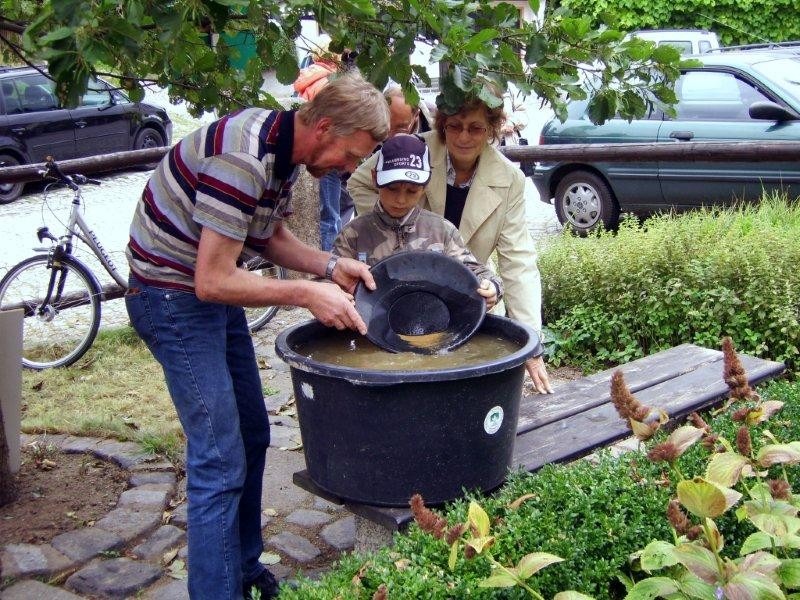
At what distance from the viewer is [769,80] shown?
32.3 ft

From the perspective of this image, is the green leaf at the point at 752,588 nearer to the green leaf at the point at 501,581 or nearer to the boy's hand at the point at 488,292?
the green leaf at the point at 501,581

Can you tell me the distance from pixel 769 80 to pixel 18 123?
35.2 feet

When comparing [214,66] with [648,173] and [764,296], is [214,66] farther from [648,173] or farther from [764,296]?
[648,173]

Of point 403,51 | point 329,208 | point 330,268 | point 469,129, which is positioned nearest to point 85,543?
point 330,268

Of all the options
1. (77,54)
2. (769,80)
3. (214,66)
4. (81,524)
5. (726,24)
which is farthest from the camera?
(726,24)

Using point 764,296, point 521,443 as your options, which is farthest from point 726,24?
point 521,443

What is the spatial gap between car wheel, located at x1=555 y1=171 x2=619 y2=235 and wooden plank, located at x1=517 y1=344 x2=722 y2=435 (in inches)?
229

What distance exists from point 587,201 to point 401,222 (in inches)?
289

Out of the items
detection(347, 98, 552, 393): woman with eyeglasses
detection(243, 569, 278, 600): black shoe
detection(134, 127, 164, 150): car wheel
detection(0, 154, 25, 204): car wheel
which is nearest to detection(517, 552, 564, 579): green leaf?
detection(243, 569, 278, 600): black shoe

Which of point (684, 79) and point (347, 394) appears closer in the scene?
point (347, 394)

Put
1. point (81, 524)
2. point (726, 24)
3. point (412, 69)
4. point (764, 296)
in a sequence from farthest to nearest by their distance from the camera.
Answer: point (726, 24) → point (764, 296) → point (81, 524) → point (412, 69)

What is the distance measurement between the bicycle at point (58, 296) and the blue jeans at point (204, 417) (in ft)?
12.7

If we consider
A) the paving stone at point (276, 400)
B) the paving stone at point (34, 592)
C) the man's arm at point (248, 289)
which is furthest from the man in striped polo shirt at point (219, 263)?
the paving stone at point (276, 400)

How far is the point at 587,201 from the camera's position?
34.9 ft
